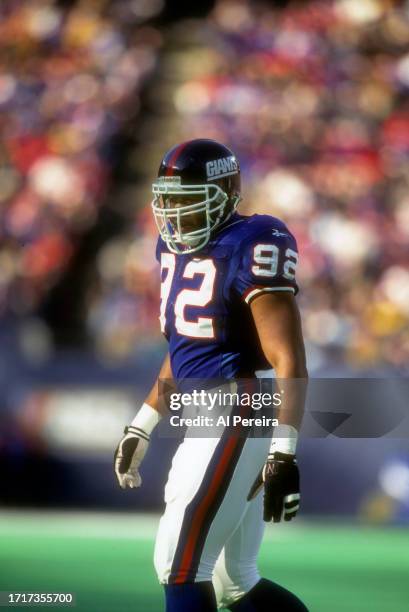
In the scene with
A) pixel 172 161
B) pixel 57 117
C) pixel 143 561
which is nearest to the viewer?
pixel 172 161

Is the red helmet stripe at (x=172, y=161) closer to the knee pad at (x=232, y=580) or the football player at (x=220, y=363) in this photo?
the football player at (x=220, y=363)

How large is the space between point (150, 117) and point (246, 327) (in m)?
4.81

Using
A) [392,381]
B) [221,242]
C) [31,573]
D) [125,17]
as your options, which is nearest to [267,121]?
[125,17]

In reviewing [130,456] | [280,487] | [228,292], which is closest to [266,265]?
[228,292]

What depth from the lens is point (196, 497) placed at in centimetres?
234

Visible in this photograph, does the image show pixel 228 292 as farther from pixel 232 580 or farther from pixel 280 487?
pixel 232 580

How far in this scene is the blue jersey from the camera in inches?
95.0

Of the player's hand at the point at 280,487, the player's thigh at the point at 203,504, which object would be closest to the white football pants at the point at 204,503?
the player's thigh at the point at 203,504

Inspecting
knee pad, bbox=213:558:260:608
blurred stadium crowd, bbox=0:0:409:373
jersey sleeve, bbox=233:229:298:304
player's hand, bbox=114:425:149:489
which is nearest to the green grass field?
blurred stadium crowd, bbox=0:0:409:373

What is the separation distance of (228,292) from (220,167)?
1.07 feet

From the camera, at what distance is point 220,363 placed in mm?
2494

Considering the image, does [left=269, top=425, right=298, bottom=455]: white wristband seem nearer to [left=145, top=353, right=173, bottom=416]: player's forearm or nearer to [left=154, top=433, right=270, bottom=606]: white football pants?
[left=154, top=433, right=270, bottom=606]: white football pants

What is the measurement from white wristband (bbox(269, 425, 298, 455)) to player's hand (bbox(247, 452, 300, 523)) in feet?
0.04

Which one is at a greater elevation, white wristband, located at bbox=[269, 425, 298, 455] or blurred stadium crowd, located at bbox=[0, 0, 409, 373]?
blurred stadium crowd, located at bbox=[0, 0, 409, 373]
